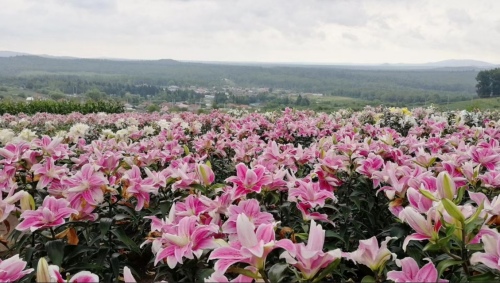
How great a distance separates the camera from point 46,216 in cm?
122

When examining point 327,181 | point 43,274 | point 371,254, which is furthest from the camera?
point 327,181

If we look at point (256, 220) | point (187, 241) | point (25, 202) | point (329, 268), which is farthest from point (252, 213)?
point (25, 202)

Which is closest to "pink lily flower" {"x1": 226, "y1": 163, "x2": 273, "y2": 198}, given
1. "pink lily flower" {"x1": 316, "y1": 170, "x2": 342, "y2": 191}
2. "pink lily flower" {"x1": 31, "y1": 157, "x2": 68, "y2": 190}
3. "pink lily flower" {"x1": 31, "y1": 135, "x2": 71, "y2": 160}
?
"pink lily flower" {"x1": 316, "y1": 170, "x2": 342, "y2": 191}

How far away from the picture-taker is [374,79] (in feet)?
154

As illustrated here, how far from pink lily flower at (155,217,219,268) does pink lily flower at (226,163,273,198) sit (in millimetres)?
318

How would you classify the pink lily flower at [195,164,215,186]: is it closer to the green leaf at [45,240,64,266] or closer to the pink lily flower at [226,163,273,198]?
the pink lily flower at [226,163,273,198]

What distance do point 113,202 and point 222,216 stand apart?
0.52 m

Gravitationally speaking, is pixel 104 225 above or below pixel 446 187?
below

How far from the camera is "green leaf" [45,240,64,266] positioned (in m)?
1.23

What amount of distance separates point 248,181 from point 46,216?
0.71m

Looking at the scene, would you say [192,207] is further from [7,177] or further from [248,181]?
[7,177]

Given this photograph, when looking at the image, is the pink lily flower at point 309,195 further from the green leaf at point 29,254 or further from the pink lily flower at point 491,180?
the green leaf at point 29,254

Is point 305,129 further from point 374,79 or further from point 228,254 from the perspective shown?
point 374,79

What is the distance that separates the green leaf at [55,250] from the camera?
4.05 ft
